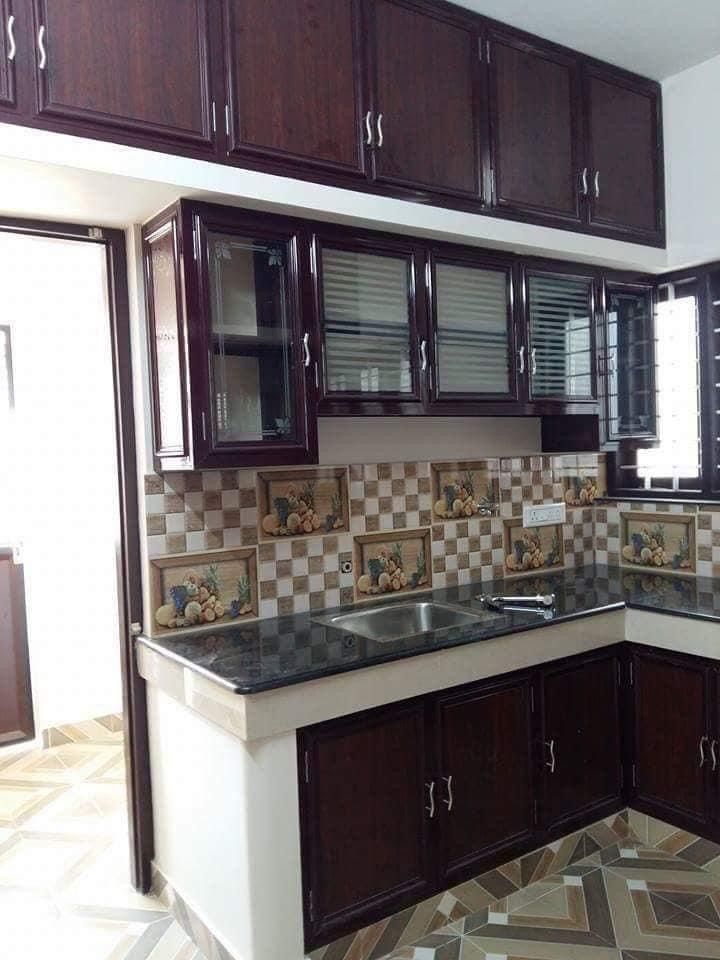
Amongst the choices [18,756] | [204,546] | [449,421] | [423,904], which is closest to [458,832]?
→ [423,904]

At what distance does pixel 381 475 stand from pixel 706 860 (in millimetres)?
1685

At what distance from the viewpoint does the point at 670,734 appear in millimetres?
2643

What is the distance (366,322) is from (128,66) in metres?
0.93

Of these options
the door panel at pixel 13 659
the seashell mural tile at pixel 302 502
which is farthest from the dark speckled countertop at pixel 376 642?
the door panel at pixel 13 659

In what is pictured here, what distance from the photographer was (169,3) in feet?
6.38

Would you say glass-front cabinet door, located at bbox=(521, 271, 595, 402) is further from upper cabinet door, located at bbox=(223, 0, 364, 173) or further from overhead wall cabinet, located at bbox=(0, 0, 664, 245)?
upper cabinet door, located at bbox=(223, 0, 364, 173)

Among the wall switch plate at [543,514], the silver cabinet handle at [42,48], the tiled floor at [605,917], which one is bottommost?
the tiled floor at [605,917]

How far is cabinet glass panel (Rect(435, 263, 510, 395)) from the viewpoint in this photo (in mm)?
2537

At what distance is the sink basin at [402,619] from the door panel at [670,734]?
68 centimetres

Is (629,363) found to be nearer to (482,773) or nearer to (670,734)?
(670,734)

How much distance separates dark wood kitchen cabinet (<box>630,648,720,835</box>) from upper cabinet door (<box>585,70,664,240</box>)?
1619 millimetres

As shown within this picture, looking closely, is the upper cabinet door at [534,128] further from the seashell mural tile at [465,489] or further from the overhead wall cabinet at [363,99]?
the seashell mural tile at [465,489]

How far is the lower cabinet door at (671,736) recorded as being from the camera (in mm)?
2547

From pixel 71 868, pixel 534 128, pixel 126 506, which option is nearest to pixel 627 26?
pixel 534 128
